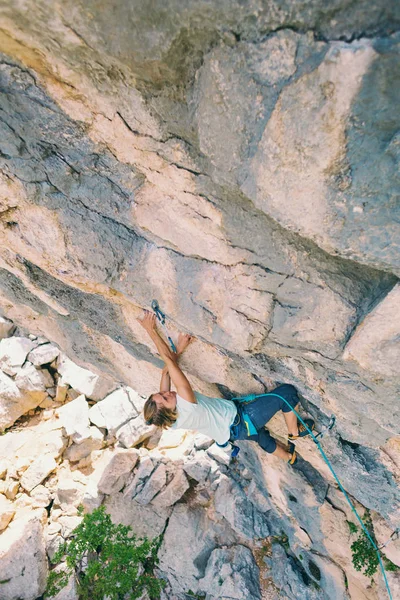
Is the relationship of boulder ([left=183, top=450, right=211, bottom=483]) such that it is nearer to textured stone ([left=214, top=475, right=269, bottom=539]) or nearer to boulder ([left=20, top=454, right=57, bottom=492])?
textured stone ([left=214, top=475, right=269, bottom=539])

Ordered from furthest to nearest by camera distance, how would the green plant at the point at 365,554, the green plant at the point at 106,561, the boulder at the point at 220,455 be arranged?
1. the boulder at the point at 220,455
2. the green plant at the point at 106,561
3. the green plant at the point at 365,554

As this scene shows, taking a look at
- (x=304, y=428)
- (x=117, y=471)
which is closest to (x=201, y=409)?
(x=304, y=428)

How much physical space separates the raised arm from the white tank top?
0.09m

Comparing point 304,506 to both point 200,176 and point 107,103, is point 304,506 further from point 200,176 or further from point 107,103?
point 107,103

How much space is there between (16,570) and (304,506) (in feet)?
19.5

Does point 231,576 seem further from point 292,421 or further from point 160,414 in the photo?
point 160,414

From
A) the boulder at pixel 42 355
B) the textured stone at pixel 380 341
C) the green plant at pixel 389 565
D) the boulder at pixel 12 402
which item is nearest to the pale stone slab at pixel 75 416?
the boulder at pixel 12 402

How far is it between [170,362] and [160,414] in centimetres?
55

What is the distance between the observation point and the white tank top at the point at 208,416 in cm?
387

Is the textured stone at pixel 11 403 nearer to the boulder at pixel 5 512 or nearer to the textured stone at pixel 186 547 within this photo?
the boulder at pixel 5 512

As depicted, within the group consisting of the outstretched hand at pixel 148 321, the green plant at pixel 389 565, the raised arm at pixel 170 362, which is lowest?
the green plant at pixel 389 565

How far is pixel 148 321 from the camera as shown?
3.84 m

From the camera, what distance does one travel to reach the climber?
378cm

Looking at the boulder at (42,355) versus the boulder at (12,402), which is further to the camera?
the boulder at (42,355)
